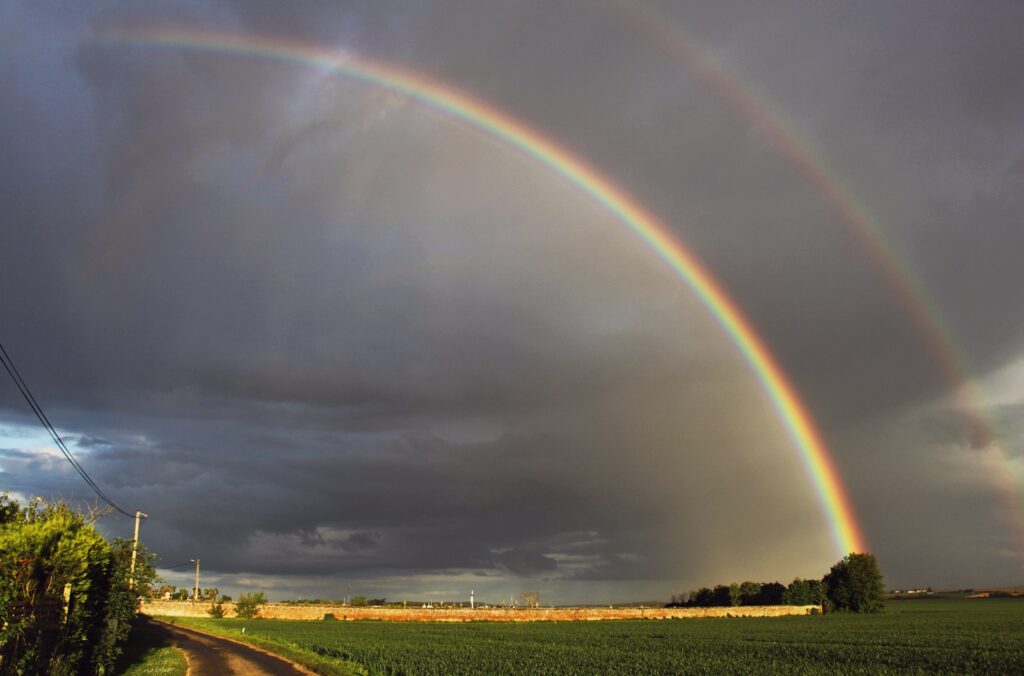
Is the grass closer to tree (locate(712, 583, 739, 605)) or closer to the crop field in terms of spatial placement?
the crop field

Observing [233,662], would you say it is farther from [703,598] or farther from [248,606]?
[703,598]

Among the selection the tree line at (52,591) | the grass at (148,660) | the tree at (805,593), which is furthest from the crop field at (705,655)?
the tree at (805,593)

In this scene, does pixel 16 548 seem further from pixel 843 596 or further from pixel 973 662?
pixel 843 596

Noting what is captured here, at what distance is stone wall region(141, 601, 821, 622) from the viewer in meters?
115

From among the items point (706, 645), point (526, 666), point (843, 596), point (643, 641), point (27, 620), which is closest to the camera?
point (27, 620)

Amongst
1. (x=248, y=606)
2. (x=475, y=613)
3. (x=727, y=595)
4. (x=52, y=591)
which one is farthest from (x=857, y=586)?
(x=52, y=591)

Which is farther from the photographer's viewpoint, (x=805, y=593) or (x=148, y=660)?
(x=805, y=593)

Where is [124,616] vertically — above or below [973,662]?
above

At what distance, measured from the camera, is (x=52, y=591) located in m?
16.9

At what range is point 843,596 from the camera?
14675 centimetres

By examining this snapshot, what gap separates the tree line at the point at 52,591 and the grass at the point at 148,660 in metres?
6.55

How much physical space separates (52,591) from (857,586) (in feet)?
523

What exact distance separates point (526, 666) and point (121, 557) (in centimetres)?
1999

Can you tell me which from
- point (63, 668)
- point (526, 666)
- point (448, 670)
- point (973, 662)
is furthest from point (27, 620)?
point (973, 662)
